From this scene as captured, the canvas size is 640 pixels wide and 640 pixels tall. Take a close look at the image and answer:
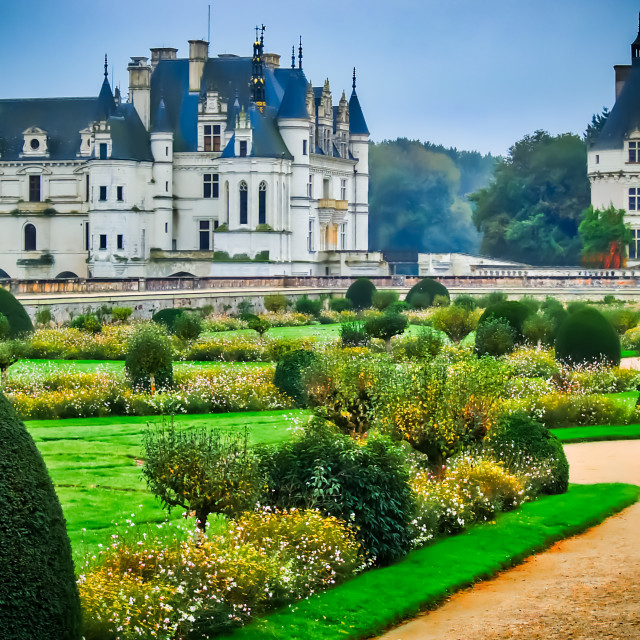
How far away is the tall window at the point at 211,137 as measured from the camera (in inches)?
2464

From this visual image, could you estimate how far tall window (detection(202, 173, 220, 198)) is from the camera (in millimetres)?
62594

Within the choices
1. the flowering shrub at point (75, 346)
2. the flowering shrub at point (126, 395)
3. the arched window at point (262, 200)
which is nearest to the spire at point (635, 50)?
the arched window at point (262, 200)

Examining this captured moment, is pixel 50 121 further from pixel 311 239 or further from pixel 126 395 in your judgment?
pixel 126 395

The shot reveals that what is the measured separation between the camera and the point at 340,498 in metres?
11.2

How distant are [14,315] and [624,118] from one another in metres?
40.4

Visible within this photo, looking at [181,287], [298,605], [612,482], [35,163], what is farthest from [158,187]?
[298,605]

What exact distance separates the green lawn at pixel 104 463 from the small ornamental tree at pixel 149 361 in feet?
6.69

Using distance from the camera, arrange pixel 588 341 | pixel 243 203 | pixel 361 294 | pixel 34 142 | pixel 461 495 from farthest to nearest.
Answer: pixel 34 142, pixel 243 203, pixel 361 294, pixel 588 341, pixel 461 495

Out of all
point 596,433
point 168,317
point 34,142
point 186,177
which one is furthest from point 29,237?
point 596,433

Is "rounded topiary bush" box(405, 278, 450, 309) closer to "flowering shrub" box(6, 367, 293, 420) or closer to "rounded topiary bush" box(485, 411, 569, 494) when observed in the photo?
"flowering shrub" box(6, 367, 293, 420)

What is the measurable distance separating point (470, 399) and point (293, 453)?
296cm

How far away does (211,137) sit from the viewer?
6266cm

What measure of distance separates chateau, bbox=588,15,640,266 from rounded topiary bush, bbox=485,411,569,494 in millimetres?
49233

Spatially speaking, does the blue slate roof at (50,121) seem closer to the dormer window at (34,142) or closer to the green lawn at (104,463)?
the dormer window at (34,142)
